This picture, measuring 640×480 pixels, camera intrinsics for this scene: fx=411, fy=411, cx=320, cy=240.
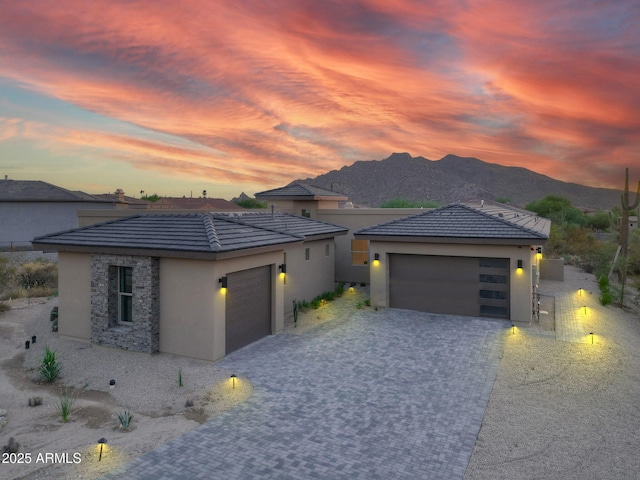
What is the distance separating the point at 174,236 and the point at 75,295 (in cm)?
420

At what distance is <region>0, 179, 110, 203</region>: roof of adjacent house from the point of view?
131ft

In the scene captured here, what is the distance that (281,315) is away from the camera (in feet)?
46.3

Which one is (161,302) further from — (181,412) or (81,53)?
→ (81,53)

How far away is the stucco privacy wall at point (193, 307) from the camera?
36.2 feet

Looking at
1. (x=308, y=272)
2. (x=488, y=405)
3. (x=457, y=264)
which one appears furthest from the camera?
(x=308, y=272)

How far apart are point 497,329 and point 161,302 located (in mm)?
10765

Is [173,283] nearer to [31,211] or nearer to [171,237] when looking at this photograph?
[171,237]

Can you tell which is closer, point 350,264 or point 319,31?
point 319,31

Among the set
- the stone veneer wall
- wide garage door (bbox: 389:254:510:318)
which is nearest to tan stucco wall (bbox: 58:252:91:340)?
the stone veneer wall

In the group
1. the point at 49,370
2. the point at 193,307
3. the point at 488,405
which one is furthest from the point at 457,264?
the point at 49,370

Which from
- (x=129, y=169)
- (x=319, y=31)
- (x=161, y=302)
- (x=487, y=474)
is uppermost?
(x=319, y=31)

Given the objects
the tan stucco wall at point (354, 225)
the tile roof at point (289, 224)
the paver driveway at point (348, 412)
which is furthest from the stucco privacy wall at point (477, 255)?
the tan stucco wall at point (354, 225)

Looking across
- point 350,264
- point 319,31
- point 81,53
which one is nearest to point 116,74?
point 81,53

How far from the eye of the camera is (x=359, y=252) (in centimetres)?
2236
